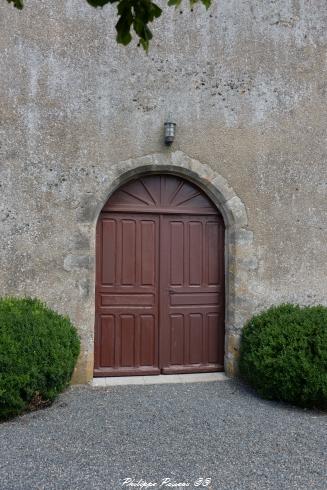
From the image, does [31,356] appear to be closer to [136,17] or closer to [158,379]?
[158,379]

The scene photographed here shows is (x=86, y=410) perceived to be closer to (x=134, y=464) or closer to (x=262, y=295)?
(x=134, y=464)

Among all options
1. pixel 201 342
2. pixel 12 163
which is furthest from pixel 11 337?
pixel 201 342

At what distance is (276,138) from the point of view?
526 cm

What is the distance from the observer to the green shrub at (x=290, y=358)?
4.11 m

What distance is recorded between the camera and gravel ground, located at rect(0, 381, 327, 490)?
2.72 meters

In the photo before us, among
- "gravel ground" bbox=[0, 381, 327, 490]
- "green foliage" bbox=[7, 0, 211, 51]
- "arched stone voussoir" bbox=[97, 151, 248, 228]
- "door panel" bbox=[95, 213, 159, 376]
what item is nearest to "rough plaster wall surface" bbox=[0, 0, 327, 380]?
"arched stone voussoir" bbox=[97, 151, 248, 228]

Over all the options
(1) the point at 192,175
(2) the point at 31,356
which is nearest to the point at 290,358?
(1) the point at 192,175

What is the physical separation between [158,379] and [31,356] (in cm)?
176

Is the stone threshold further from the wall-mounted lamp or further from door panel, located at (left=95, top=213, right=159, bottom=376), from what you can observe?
the wall-mounted lamp

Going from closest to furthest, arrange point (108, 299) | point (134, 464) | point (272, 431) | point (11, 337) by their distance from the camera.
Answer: point (134, 464) → point (272, 431) → point (11, 337) → point (108, 299)

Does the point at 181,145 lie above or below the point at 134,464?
above

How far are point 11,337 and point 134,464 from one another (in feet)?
5.42

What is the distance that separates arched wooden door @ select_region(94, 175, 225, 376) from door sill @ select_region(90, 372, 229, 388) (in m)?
0.07

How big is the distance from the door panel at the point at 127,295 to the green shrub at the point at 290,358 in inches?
48.5
